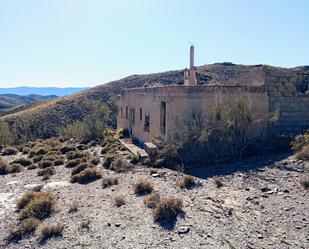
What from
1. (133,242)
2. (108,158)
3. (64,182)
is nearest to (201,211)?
(133,242)

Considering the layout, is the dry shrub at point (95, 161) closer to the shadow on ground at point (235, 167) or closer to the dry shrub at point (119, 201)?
the shadow on ground at point (235, 167)

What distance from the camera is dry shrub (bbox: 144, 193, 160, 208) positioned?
28.9 ft

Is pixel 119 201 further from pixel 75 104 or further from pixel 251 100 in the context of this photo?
pixel 75 104

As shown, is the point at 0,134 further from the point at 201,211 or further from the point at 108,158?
the point at 201,211

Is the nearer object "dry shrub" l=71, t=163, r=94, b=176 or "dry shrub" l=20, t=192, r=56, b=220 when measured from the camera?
"dry shrub" l=20, t=192, r=56, b=220

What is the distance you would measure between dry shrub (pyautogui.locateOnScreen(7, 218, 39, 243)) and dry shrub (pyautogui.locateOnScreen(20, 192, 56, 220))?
0.52 metres

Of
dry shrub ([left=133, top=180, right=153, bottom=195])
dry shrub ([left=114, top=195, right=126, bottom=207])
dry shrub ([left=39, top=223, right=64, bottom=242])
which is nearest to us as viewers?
dry shrub ([left=39, top=223, right=64, bottom=242])

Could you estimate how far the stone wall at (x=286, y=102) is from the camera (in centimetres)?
1573

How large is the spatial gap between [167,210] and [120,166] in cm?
572

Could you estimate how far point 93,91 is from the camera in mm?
64250

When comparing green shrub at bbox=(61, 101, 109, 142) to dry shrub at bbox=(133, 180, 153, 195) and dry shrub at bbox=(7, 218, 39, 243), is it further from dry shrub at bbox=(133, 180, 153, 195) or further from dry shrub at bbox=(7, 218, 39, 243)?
dry shrub at bbox=(7, 218, 39, 243)

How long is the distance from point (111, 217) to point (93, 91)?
5752 cm

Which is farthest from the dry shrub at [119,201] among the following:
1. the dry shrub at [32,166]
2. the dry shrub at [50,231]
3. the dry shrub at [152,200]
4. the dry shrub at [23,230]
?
the dry shrub at [32,166]

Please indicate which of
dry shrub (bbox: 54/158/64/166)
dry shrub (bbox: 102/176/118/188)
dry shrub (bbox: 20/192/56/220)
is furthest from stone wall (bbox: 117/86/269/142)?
dry shrub (bbox: 20/192/56/220)
